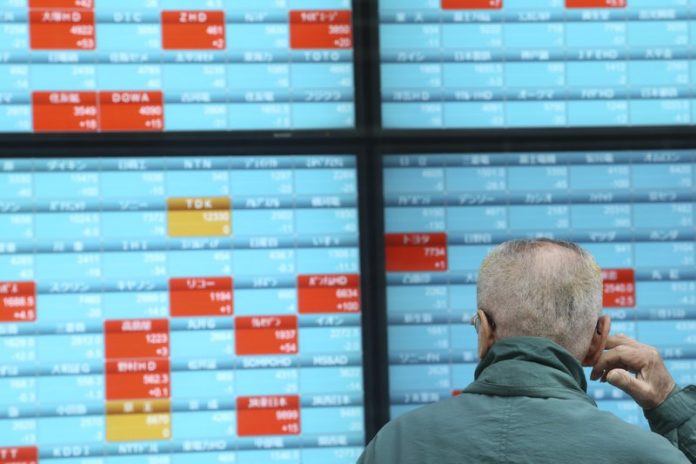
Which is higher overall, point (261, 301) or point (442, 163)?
point (442, 163)

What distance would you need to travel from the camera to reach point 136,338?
3.37 m

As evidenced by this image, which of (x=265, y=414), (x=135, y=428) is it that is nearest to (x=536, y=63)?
(x=265, y=414)

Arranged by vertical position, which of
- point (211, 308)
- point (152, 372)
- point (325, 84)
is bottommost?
point (152, 372)

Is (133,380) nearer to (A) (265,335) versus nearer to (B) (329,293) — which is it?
(A) (265,335)

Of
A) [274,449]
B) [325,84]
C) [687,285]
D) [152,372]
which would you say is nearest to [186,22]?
[325,84]

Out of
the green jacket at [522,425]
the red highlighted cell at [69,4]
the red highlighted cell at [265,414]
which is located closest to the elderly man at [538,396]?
the green jacket at [522,425]

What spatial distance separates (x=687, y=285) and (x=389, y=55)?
52.2 inches

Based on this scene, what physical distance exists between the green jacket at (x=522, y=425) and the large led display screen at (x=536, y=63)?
184 cm

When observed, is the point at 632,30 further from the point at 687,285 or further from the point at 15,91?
the point at 15,91

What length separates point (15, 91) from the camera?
3393 millimetres

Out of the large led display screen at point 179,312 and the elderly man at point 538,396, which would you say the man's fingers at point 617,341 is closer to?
the elderly man at point 538,396

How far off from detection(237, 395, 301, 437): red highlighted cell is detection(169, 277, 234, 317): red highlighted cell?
1.04 feet

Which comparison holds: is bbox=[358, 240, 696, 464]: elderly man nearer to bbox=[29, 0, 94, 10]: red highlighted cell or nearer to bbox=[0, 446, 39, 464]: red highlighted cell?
bbox=[0, 446, 39, 464]: red highlighted cell

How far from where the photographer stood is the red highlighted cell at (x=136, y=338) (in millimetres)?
3363
